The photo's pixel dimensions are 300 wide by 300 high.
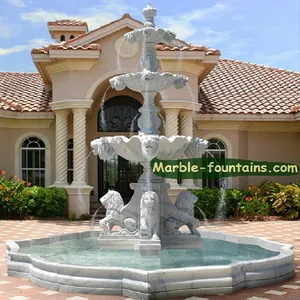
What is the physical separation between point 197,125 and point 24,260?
1299 cm

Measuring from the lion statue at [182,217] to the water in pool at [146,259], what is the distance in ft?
1.38

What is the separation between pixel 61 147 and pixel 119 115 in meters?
3.15

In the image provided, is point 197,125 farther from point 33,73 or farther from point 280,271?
point 280,271

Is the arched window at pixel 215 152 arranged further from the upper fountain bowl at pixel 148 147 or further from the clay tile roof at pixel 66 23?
the upper fountain bowl at pixel 148 147

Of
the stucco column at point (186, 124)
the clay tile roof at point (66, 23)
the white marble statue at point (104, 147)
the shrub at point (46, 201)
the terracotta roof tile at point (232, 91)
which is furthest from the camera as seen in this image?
the clay tile roof at point (66, 23)

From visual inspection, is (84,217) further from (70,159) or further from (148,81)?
(148,81)

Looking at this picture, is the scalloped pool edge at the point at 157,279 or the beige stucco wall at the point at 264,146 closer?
the scalloped pool edge at the point at 157,279

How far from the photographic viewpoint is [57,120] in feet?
61.4

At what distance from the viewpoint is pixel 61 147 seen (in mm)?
18625

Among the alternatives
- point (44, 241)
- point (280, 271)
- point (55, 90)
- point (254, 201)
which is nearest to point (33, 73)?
point (55, 90)

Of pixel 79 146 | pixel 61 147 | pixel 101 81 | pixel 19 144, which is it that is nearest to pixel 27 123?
pixel 19 144

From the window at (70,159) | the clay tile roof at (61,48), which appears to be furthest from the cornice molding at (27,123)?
the clay tile roof at (61,48)

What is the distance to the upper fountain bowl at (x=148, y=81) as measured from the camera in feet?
30.9

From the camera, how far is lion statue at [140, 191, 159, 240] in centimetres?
887
